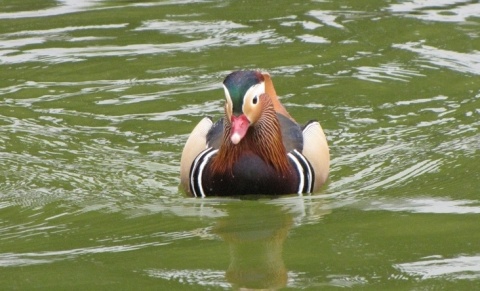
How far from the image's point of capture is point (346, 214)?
→ 828cm

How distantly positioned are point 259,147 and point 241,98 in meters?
0.61

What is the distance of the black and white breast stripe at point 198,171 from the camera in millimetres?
9102

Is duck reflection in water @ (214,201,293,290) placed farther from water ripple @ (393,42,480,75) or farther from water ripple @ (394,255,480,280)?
water ripple @ (393,42,480,75)

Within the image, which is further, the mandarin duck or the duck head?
the mandarin duck

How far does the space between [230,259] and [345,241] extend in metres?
0.73

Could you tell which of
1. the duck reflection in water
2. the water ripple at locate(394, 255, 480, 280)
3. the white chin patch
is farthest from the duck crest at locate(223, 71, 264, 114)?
the water ripple at locate(394, 255, 480, 280)

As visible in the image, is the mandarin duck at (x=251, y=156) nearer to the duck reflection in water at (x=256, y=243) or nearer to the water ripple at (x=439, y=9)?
the duck reflection in water at (x=256, y=243)

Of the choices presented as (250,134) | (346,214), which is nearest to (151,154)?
(250,134)

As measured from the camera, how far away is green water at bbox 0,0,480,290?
709 cm

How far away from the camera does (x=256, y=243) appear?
765cm

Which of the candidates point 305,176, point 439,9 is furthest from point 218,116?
point 439,9

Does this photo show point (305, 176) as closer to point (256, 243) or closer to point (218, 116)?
point (256, 243)

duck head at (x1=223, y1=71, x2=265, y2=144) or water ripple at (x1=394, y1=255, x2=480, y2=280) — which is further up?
duck head at (x1=223, y1=71, x2=265, y2=144)

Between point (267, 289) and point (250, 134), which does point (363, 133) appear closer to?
point (250, 134)
